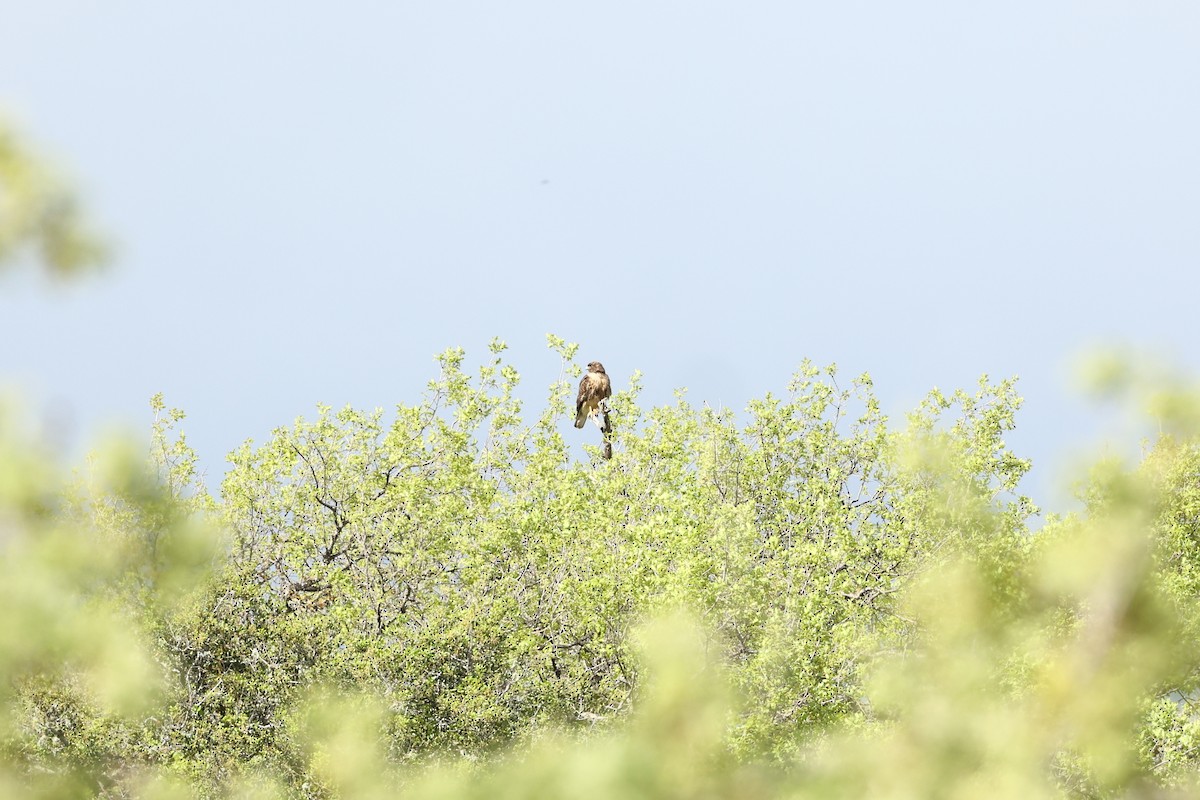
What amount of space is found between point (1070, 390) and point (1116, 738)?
5.99 ft

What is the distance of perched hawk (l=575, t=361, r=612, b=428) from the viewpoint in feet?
87.6

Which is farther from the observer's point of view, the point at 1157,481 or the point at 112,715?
the point at 112,715

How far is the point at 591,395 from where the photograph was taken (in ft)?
87.8

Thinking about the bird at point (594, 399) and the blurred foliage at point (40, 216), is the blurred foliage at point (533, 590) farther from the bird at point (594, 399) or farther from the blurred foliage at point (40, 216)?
the blurred foliage at point (40, 216)

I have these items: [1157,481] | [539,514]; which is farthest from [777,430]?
[1157,481]

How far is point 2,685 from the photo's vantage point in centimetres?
716

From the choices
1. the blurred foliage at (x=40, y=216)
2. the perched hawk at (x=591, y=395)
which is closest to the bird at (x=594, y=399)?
the perched hawk at (x=591, y=395)

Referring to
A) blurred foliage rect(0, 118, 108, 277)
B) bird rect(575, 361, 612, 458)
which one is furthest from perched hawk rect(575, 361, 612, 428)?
blurred foliage rect(0, 118, 108, 277)

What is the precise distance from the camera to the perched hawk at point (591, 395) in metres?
26.7

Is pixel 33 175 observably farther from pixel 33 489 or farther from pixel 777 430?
pixel 777 430

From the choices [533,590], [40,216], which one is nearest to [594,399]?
[533,590]

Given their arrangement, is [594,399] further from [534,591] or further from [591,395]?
[534,591]

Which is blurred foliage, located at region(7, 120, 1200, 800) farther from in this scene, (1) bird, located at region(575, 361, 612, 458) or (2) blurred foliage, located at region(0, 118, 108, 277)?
(2) blurred foliage, located at region(0, 118, 108, 277)

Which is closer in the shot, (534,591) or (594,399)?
(534,591)
